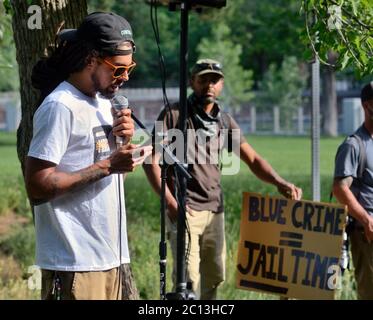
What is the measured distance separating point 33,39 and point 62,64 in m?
1.54

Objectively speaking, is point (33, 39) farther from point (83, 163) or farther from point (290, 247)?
point (290, 247)

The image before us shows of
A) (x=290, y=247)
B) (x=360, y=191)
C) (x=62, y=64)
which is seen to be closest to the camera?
(x=62, y=64)

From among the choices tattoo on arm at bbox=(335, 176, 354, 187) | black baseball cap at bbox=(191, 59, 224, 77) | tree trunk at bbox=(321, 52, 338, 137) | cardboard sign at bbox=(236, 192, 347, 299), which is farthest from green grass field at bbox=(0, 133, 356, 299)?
tree trunk at bbox=(321, 52, 338, 137)

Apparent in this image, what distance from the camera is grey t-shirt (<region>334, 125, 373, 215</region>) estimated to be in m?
6.31

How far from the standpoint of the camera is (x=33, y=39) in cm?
571

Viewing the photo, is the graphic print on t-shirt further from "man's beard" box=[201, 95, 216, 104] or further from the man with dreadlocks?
"man's beard" box=[201, 95, 216, 104]

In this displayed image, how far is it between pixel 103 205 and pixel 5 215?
8938 mm

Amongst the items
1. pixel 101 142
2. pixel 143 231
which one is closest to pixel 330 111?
pixel 143 231

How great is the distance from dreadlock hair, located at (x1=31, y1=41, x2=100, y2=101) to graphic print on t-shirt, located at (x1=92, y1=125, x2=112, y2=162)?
0.28 m

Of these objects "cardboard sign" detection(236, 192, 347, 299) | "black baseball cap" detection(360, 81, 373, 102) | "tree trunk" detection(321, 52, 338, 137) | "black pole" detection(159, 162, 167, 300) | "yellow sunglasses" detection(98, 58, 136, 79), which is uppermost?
"yellow sunglasses" detection(98, 58, 136, 79)

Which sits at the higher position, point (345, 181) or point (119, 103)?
point (119, 103)

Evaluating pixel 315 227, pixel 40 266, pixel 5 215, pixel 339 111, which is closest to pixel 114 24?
pixel 40 266

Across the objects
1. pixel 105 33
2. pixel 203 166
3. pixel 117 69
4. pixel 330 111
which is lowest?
pixel 330 111
